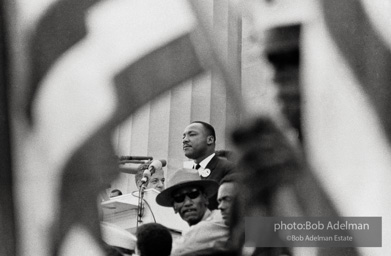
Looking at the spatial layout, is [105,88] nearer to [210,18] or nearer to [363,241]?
[210,18]

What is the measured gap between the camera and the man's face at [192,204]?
102 inches

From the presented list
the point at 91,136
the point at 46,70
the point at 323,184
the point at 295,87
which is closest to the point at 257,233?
the point at 323,184

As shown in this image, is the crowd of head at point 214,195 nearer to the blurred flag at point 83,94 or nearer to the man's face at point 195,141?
the man's face at point 195,141

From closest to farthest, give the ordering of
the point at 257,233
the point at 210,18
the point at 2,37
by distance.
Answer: the point at 257,233
the point at 210,18
the point at 2,37

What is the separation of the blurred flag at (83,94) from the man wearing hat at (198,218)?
440mm

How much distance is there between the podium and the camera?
2609 mm

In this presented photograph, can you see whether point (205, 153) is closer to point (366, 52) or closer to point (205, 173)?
point (205, 173)

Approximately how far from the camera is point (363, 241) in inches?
102

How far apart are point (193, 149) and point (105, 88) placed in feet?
1.91

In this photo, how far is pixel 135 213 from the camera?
8.72 feet

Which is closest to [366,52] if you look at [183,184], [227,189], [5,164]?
[227,189]

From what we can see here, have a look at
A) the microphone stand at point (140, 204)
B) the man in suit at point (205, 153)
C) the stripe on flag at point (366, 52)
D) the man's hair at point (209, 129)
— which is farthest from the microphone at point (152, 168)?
the stripe on flag at point (366, 52)

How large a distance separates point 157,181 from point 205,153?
10.8 inches

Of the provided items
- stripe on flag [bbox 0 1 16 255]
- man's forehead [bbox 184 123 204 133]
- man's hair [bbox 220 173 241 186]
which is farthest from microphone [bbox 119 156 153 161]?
stripe on flag [bbox 0 1 16 255]
